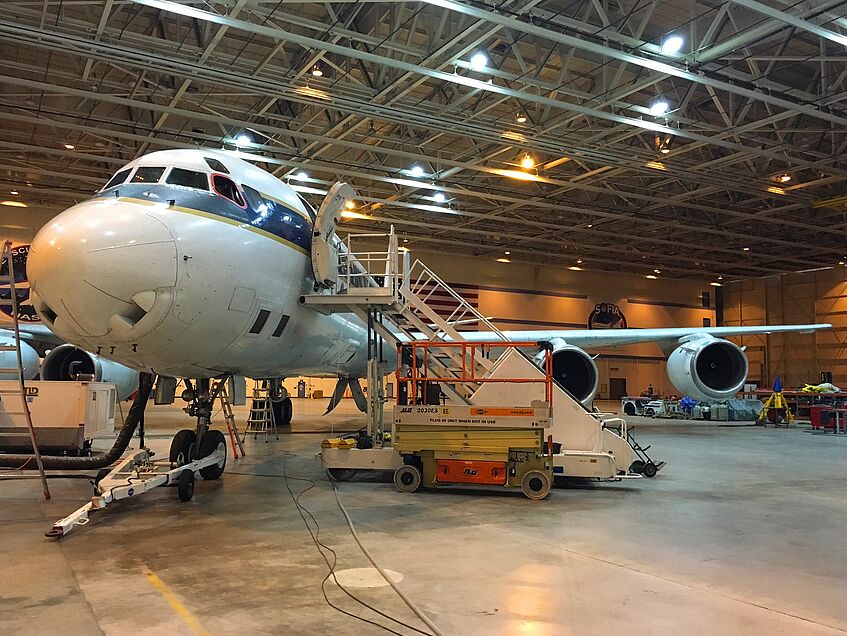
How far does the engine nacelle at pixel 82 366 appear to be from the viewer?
14406mm

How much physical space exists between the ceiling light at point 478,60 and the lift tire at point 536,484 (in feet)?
34.3

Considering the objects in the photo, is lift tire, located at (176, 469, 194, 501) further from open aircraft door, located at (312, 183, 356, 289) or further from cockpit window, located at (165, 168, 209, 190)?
cockpit window, located at (165, 168, 209, 190)

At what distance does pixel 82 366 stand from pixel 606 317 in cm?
3890

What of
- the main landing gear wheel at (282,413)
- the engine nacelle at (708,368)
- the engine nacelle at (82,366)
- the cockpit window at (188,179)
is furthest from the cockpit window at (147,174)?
the main landing gear wheel at (282,413)

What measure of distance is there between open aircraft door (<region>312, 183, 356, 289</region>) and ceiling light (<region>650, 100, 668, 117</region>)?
11625 mm

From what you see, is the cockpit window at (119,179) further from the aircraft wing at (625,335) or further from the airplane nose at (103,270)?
the aircraft wing at (625,335)

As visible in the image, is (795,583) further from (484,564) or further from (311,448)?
(311,448)

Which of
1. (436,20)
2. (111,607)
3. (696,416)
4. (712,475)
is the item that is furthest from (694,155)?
(111,607)

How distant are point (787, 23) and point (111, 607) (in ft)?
48.0

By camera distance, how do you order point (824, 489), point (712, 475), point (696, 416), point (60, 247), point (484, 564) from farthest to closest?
point (696, 416)
point (712, 475)
point (824, 489)
point (60, 247)
point (484, 564)

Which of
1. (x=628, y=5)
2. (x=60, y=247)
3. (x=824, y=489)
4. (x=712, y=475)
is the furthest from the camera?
(x=628, y=5)

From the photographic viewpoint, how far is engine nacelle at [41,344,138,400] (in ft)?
47.3

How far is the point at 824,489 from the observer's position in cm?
965

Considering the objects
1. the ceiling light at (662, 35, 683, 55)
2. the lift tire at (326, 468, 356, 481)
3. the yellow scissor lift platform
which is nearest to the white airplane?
the lift tire at (326, 468, 356, 481)
